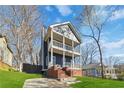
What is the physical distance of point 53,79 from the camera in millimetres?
10148

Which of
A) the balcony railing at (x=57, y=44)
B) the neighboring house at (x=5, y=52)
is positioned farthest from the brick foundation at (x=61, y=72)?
the neighboring house at (x=5, y=52)

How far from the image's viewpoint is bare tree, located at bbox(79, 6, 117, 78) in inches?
380

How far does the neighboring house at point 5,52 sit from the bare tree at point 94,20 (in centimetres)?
237

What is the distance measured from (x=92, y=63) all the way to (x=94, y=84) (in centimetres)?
71

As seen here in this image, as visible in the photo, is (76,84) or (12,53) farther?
(12,53)

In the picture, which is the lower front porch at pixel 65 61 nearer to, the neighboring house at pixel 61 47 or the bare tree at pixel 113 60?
the neighboring house at pixel 61 47

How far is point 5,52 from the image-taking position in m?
10.7

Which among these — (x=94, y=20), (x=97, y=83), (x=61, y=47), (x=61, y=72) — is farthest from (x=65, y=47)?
(x=97, y=83)

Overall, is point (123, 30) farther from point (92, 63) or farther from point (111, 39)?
point (92, 63)

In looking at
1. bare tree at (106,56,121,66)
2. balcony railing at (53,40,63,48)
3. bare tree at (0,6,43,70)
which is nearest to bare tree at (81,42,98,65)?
bare tree at (106,56,121,66)

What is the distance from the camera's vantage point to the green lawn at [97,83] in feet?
30.3

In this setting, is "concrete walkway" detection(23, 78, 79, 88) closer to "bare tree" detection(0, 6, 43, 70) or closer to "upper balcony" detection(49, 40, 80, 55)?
"bare tree" detection(0, 6, 43, 70)
